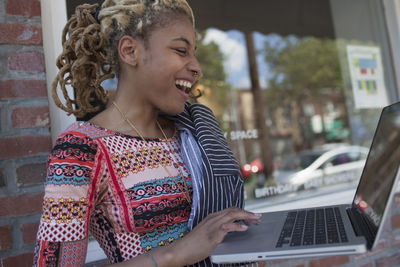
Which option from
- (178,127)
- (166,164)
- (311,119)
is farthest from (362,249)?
(311,119)

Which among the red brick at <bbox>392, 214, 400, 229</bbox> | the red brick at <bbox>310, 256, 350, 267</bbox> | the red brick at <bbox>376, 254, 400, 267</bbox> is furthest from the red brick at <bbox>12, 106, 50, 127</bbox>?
the red brick at <bbox>392, 214, 400, 229</bbox>

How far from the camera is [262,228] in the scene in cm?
122

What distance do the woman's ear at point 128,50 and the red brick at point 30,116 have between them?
18.9 inches

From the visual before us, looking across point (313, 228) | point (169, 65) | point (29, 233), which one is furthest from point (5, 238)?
point (313, 228)

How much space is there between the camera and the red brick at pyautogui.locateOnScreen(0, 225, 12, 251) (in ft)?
4.80

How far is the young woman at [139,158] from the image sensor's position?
1082 millimetres

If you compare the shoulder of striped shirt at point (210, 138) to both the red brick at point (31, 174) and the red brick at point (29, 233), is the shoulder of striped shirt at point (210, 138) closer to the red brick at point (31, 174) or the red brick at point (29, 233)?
the red brick at point (31, 174)

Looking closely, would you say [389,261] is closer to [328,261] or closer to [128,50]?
[328,261]

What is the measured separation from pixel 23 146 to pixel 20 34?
47 centimetres

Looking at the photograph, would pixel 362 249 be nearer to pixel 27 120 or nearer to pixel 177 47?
pixel 177 47

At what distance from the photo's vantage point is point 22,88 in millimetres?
1537

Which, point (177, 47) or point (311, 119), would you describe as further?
point (311, 119)

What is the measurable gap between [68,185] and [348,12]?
151 inches

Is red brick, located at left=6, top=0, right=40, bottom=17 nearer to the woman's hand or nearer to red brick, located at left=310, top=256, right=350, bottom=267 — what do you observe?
the woman's hand
